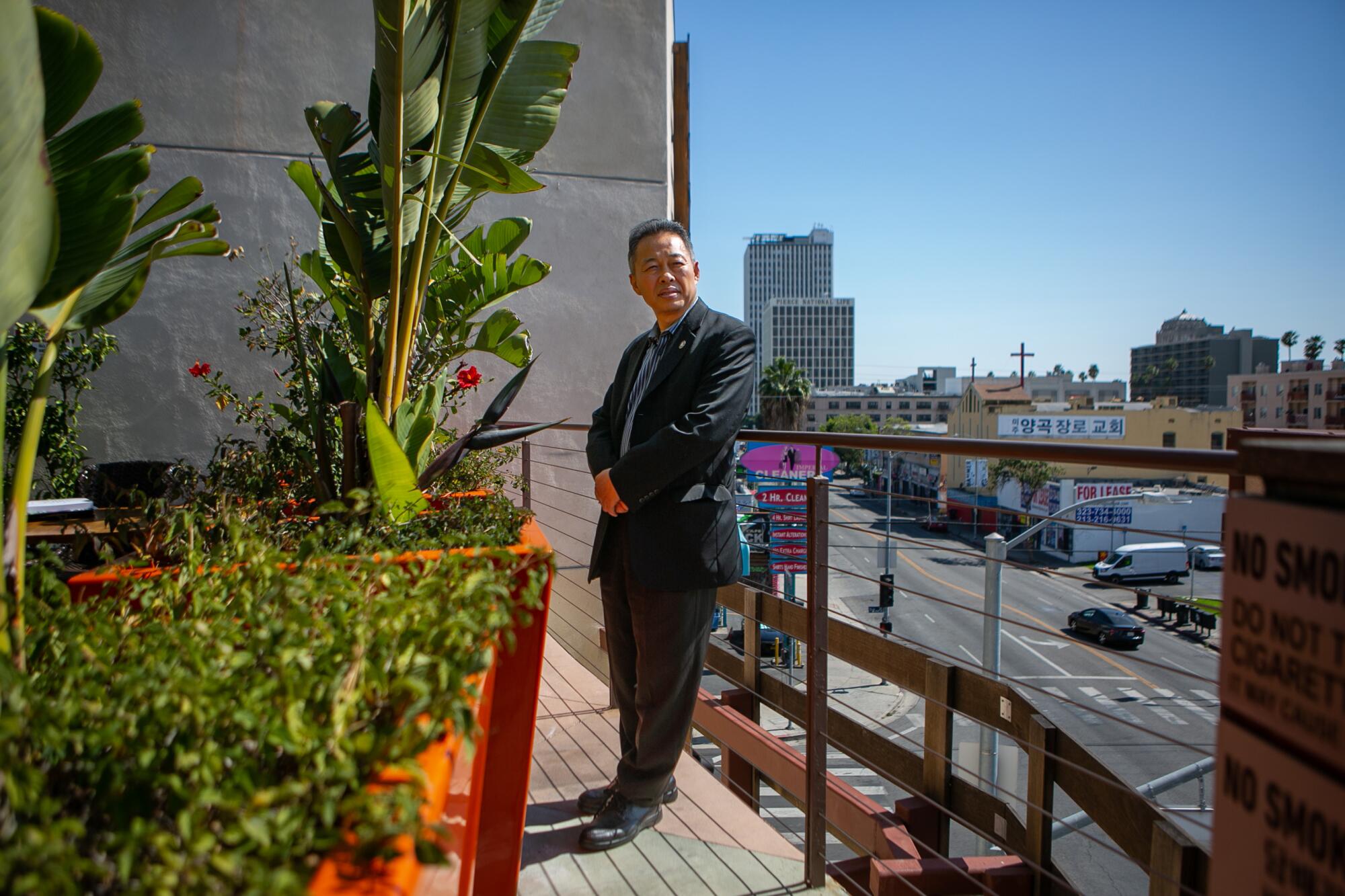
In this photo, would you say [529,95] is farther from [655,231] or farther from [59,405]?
[59,405]

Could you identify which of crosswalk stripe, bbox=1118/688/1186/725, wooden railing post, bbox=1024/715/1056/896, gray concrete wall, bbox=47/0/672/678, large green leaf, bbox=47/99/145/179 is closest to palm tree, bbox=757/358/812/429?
crosswalk stripe, bbox=1118/688/1186/725

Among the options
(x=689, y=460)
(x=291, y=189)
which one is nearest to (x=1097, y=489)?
(x=291, y=189)

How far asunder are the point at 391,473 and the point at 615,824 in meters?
1.03

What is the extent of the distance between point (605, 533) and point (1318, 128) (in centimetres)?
13651

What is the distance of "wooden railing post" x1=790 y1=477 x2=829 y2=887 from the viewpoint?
1.84 meters

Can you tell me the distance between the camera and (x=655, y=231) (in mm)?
2125

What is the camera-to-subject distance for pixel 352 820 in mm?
707

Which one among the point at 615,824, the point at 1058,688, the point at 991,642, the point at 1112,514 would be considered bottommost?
the point at 1058,688

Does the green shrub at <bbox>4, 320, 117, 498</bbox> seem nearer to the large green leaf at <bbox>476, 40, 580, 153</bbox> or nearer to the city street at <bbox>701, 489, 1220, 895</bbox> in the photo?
the large green leaf at <bbox>476, 40, 580, 153</bbox>

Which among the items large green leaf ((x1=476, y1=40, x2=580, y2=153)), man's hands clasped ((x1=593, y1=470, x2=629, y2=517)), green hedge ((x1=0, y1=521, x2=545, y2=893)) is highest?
large green leaf ((x1=476, y1=40, x2=580, y2=153))

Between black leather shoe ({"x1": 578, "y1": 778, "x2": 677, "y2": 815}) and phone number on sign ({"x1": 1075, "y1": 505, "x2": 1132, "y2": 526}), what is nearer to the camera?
black leather shoe ({"x1": 578, "y1": 778, "x2": 677, "y2": 815})

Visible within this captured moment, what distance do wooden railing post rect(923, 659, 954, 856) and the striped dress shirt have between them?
1.23 m

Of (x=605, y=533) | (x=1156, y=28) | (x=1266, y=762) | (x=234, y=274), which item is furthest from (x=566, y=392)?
Result: (x=1156, y=28)

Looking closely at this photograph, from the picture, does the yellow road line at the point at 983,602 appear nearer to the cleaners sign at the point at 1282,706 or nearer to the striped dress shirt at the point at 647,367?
the striped dress shirt at the point at 647,367
